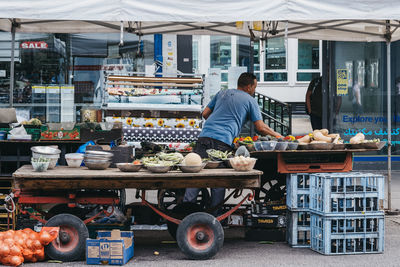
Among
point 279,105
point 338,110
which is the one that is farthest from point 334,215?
point 279,105

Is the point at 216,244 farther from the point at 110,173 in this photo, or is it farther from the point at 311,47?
the point at 311,47

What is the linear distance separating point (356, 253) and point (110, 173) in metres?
2.93

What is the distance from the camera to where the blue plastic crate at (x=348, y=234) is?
676 cm

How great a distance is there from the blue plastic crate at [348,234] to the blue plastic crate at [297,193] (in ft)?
0.88

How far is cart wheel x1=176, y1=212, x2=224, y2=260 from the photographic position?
6469 millimetres

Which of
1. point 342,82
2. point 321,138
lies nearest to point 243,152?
point 321,138

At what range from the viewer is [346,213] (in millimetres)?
6770

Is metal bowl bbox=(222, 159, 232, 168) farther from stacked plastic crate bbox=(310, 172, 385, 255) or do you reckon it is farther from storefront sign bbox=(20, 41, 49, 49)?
storefront sign bbox=(20, 41, 49, 49)

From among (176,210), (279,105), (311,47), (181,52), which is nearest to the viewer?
(176,210)

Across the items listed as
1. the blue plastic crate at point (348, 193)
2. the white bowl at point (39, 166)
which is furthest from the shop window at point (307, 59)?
the white bowl at point (39, 166)

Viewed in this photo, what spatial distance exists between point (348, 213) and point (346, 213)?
1.0 inches

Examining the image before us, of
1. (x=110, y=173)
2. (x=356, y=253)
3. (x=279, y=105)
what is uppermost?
(x=279, y=105)

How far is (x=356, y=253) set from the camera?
685 centimetres

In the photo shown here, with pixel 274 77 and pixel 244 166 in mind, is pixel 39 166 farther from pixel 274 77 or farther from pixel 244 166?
pixel 274 77
